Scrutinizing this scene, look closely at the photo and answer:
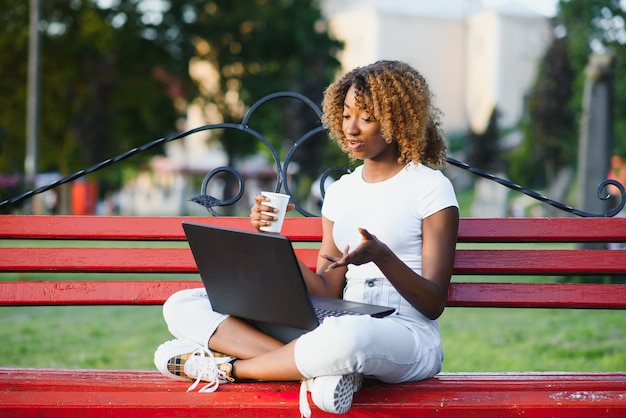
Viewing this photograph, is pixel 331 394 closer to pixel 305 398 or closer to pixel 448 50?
pixel 305 398

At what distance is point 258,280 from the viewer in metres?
2.55

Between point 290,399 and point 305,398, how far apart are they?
0.20 feet

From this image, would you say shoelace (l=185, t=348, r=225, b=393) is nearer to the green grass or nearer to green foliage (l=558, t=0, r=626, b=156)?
the green grass

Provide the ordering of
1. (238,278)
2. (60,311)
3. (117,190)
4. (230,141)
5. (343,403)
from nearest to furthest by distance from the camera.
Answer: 1. (343,403)
2. (238,278)
3. (60,311)
4. (230,141)
5. (117,190)

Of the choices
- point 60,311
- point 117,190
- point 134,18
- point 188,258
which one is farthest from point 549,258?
point 117,190

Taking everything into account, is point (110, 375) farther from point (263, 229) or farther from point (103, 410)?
point (263, 229)

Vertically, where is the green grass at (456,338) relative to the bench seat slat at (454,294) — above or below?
below

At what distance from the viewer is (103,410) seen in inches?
97.7

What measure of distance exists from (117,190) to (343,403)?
48.1 metres

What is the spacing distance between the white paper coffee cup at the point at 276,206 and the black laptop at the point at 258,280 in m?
0.16

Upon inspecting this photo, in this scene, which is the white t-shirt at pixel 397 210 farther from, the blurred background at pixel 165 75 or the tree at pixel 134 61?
the tree at pixel 134 61

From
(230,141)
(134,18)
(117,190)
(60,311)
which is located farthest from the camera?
(117,190)

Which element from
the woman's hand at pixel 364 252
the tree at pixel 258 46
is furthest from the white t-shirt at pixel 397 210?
the tree at pixel 258 46

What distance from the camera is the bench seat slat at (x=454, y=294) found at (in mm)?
3135
